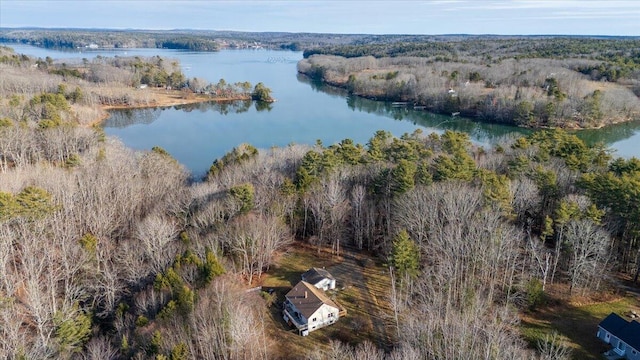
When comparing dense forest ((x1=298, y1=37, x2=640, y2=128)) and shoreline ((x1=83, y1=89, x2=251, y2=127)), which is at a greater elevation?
dense forest ((x1=298, y1=37, x2=640, y2=128))

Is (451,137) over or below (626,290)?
over

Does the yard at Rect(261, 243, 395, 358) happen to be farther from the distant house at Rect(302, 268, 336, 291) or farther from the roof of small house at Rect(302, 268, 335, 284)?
the roof of small house at Rect(302, 268, 335, 284)

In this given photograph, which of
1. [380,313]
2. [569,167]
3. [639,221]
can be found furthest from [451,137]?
[380,313]

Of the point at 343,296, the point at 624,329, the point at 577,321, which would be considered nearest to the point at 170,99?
the point at 343,296

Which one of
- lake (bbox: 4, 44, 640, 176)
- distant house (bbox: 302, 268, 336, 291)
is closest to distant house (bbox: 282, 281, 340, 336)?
distant house (bbox: 302, 268, 336, 291)

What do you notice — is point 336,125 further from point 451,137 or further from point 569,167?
point 569,167

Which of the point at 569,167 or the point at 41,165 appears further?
the point at 41,165

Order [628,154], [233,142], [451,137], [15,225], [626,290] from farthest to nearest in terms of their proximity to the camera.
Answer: [233,142] → [628,154] → [451,137] → [15,225] → [626,290]
